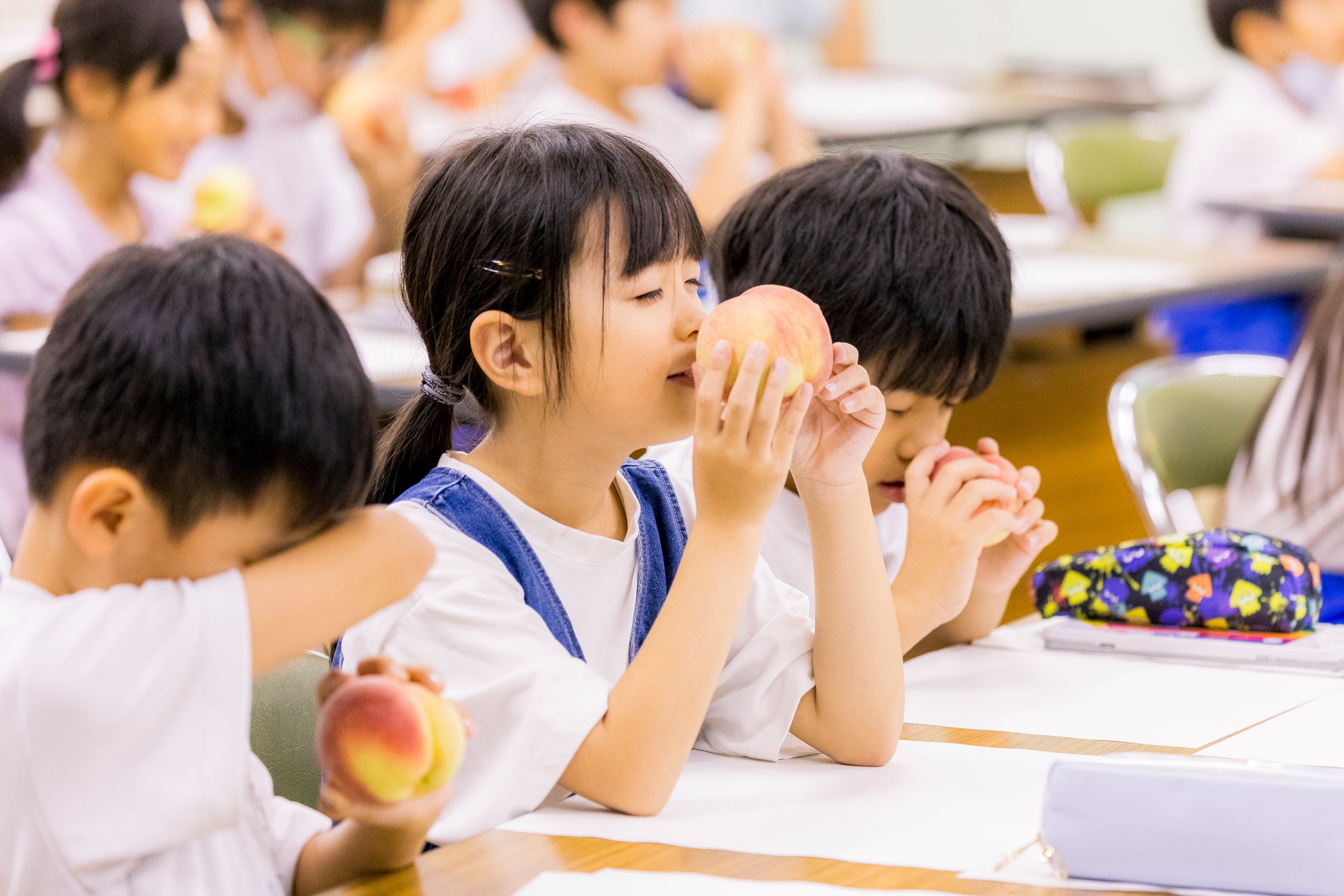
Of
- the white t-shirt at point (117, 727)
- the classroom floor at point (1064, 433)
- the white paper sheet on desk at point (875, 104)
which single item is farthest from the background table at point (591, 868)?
the white paper sheet on desk at point (875, 104)

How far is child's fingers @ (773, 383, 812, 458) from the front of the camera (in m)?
1.05

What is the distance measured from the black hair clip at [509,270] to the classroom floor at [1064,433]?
95.2 inches

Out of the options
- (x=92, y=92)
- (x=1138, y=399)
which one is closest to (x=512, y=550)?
(x=1138, y=399)

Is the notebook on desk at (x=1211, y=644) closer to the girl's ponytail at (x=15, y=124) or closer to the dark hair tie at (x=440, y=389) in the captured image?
the dark hair tie at (x=440, y=389)

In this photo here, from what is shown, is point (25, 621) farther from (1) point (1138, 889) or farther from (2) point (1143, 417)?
(2) point (1143, 417)

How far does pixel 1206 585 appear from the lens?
1427 millimetres

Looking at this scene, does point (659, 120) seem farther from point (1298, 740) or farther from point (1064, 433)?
point (1298, 740)

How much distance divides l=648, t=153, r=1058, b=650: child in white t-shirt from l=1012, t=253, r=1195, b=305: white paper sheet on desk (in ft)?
5.04

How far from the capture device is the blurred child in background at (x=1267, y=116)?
4.18 m

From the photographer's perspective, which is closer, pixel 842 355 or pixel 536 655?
pixel 536 655

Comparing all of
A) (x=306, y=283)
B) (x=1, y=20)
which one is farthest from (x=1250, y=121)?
(x=1, y=20)

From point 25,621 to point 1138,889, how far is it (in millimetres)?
589

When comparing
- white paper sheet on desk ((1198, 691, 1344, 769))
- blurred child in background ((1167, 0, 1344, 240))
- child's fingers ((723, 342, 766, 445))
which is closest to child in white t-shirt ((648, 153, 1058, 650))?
white paper sheet on desk ((1198, 691, 1344, 769))

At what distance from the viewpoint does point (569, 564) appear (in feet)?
3.85
